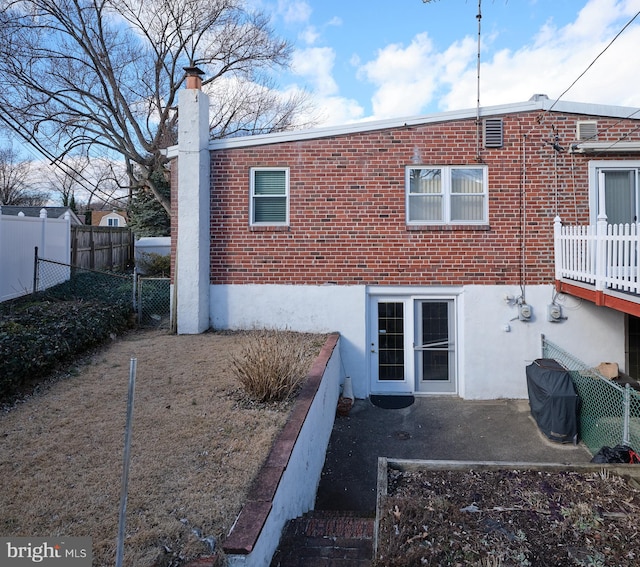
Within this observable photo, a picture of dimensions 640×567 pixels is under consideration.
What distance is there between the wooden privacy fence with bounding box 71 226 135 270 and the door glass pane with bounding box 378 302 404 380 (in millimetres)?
11023

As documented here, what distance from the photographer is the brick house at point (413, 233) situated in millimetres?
10078

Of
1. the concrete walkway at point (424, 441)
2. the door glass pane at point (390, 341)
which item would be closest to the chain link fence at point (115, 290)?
the door glass pane at point (390, 341)

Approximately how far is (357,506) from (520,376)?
17.4 ft

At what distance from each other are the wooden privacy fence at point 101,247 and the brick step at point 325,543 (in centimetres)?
1426

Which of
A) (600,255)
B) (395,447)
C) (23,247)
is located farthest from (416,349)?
(23,247)

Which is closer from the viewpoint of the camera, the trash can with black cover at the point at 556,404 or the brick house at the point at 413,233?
the trash can with black cover at the point at 556,404

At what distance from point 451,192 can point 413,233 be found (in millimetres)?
1168

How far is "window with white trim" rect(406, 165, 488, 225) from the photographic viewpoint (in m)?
10.2

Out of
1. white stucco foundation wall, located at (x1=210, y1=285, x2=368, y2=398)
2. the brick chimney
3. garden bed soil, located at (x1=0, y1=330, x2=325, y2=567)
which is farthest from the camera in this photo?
white stucco foundation wall, located at (x1=210, y1=285, x2=368, y2=398)

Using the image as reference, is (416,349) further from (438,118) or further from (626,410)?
(438,118)

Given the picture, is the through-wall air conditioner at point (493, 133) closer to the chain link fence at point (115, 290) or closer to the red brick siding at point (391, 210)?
the red brick siding at point (391, 210)

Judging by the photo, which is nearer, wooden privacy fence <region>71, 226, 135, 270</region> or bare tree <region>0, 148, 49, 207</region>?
wooden privacy fence <region>71, 226, 135, 270</region>

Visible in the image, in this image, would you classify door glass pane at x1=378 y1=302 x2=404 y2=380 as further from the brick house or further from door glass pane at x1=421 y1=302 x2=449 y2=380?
door glass pane at x1=421 y1=302 x2=449 y2=380

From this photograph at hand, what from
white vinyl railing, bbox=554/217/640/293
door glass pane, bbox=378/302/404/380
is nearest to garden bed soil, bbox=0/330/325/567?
door glass pane, bbox=378/302/404/380
